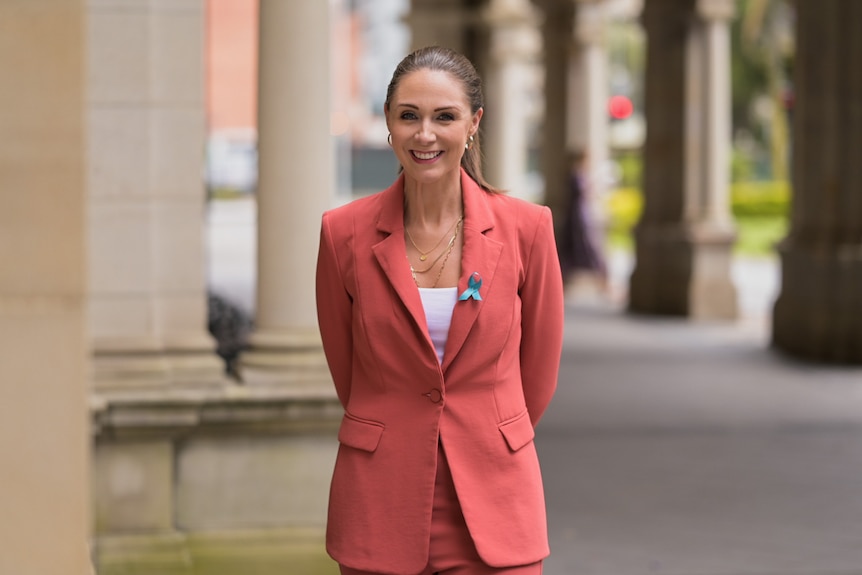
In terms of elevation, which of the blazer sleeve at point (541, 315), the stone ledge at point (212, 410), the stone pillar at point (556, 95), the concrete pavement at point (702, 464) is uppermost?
the stone pillar at point (556, 95)

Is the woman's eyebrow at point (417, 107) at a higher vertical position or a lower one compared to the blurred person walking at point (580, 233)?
higher

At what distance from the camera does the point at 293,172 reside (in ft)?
20.5

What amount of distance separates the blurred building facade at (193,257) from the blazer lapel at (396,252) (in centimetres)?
33

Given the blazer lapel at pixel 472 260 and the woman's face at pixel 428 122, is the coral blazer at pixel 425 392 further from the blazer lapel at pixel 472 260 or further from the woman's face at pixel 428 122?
the woman's face at pixel 428 122

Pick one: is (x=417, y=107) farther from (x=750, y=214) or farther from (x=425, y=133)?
(x=750, y=214)

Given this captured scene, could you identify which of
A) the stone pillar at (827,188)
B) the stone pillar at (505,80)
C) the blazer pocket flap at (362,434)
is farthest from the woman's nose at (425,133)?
the stone pillar at (505,80)

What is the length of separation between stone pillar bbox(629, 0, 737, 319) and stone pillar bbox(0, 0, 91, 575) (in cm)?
1486

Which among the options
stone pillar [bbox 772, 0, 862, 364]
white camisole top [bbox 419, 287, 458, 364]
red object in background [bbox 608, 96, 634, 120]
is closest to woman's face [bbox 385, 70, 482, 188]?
white camisole top [bbox 419, 287, 458, 364]

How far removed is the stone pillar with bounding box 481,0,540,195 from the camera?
2052 centimetres

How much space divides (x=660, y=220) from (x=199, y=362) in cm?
1224

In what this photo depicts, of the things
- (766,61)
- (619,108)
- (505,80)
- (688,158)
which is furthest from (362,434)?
(766,61)

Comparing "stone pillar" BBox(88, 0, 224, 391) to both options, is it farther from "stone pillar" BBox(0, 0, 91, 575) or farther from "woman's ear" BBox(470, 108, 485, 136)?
"stone pillar" BBox(0, 0, 91, 575)

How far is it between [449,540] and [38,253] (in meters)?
1.22

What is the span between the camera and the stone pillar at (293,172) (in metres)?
6.24
